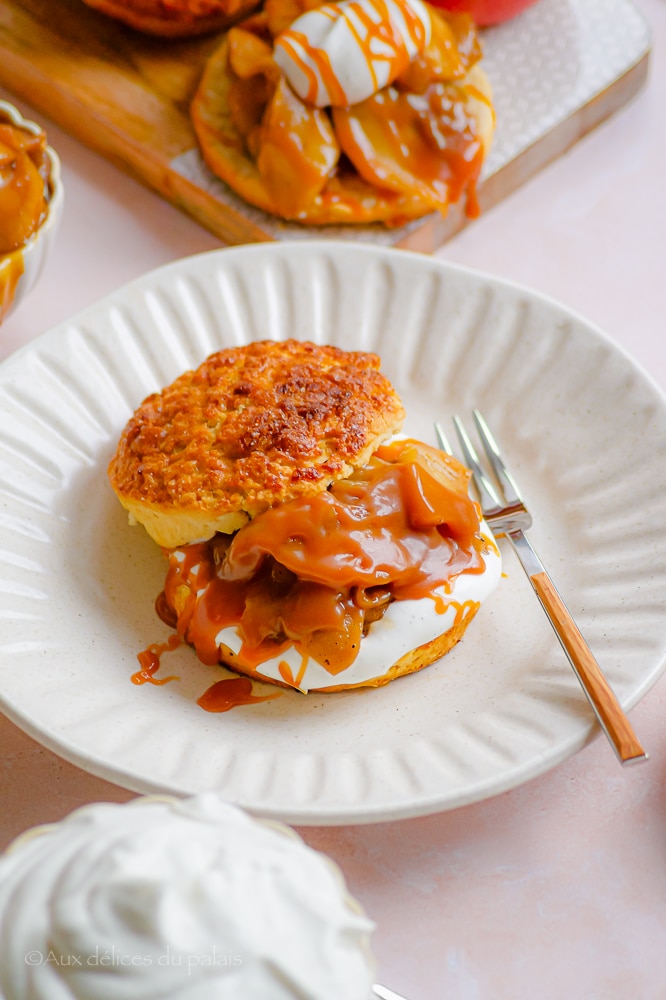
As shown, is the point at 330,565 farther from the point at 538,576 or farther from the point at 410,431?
the point at 410,431

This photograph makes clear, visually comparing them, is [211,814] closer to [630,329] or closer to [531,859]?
[531,859]

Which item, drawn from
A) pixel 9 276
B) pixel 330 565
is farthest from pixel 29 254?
pixel 330 565

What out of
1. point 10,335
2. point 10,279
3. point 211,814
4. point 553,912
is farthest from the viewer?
point 10,335

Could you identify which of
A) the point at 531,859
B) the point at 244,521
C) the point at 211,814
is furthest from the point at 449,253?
the point at 211,814

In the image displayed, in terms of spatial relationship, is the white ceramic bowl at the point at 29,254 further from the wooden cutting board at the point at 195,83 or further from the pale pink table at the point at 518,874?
the pale pink table at the point at 518,874

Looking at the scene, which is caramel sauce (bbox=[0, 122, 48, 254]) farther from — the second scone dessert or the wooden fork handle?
the wooden fork handle

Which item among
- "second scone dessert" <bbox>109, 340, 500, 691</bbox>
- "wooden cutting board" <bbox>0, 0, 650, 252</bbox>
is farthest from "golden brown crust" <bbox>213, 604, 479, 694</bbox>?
"wooden cutting board" <bbox>0, 0, 650, 252</bbox>
